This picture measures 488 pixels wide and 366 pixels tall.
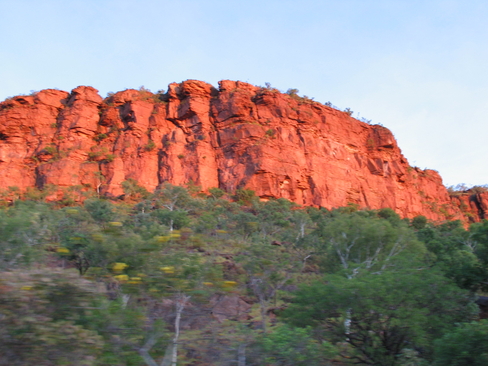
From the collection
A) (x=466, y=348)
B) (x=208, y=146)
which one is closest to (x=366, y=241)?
(x=466, y=348)

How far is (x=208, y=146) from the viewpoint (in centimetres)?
4428

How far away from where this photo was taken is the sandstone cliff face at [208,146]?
41.5 metres

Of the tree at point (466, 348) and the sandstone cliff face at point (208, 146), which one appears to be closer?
the tree at point (466, 348)

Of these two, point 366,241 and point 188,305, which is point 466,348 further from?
point 366,241

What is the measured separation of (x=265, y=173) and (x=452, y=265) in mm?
29941

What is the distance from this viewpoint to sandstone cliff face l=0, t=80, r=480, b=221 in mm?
41469

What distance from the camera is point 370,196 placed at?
4584 cm

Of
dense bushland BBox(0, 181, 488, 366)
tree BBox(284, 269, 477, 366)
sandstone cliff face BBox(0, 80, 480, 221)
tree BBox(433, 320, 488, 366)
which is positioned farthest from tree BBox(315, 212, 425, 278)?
sandstone cliff face BBox(0, 80, 480, 221)

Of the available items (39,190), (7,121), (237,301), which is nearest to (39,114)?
(7,121)

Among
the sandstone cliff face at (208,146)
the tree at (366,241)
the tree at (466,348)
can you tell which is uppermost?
the sandstone cliff face at (208,146)

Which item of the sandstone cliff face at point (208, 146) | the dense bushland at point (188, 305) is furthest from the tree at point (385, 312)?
the sandstone cliff face at point (208, 146)

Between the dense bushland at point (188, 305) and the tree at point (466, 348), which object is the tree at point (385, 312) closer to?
the dense bushland at point (188, 305)

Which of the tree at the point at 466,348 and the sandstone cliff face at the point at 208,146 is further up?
the sandstone cliff face at the point at 208,146

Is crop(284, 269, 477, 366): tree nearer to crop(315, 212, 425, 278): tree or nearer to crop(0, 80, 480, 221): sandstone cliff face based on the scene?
crop(315, 212, 425, 278): tree
